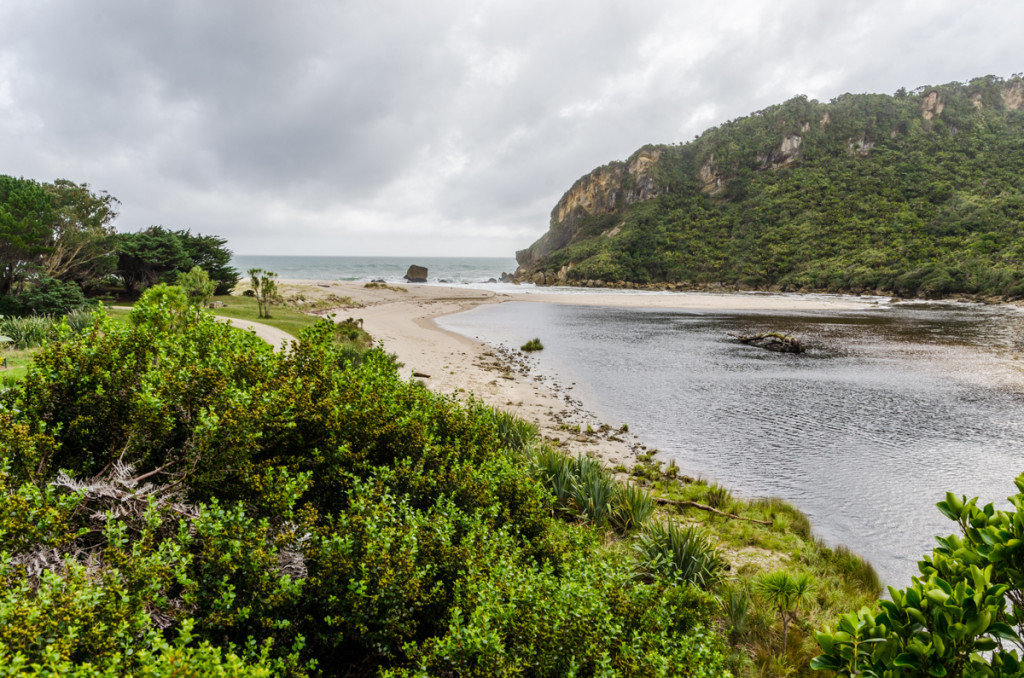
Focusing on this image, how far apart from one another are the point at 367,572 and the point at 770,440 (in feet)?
43.0

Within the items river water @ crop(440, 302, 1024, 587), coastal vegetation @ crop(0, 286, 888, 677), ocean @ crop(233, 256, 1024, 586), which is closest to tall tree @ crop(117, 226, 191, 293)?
ocean @ crop(233, 256, 1024, 586)

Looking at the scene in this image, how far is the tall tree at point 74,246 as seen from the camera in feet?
90.0

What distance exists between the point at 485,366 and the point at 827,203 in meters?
97.5

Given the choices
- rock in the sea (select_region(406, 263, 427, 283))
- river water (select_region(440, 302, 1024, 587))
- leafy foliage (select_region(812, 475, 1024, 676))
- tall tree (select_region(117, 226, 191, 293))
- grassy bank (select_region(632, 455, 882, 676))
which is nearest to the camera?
leafy foliage (select_region(812, 475, 1024, 676))

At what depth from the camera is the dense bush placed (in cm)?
257

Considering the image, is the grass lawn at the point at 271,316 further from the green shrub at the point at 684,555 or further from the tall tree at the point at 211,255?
the green shrub at the point at 684,555

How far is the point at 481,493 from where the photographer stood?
5.05m

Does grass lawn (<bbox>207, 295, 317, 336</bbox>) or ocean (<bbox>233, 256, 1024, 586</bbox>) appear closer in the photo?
ocean (<bbox>233, 256, 1024, 586</bbox>)

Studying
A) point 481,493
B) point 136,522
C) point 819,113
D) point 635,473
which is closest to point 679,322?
point 635,473

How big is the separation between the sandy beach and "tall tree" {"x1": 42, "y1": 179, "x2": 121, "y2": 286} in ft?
52.9

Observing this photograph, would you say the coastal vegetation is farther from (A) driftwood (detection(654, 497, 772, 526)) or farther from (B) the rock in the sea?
(B) the rock in the sea

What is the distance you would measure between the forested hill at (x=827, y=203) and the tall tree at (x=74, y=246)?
7766 centimetres

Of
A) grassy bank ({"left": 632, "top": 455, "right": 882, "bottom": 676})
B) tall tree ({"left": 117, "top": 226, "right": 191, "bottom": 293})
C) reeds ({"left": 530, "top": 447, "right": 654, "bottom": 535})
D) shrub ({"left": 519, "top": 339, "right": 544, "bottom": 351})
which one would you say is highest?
tall tree ({"left": 117, "top": 226, "right": 191, "bottom": 293})

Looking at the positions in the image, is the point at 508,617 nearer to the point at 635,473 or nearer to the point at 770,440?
the point at 635,473
